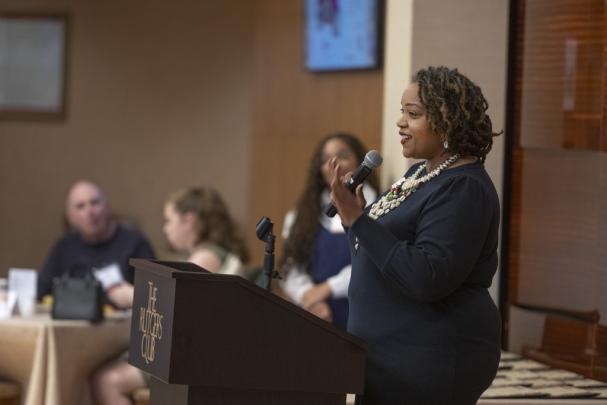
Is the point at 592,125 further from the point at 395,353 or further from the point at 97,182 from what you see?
the point at 97,182

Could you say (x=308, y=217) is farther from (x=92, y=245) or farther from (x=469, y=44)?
(x=92, y=245)

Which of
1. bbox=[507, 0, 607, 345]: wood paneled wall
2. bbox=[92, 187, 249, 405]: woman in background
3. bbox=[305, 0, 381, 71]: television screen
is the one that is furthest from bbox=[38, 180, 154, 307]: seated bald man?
bbox=[507, 0, 607, 345]: wood paneled wall

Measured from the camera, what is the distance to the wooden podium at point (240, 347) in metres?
2.30

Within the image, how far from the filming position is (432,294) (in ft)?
7.71

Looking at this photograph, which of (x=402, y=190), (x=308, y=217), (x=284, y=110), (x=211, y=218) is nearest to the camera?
(x=402, y=190)

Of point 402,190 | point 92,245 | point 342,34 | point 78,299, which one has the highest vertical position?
point 342,34

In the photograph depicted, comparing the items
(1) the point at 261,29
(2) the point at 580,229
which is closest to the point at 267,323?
(2) the point at 580,229

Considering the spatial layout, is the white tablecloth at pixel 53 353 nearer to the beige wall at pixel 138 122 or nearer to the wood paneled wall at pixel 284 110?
the wood paneled wall at pixel 284 110

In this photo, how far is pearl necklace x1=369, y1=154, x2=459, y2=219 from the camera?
2.52m

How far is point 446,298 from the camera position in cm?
244

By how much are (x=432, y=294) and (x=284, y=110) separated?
17.7 ft

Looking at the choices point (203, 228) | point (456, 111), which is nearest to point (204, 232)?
point (203, 228)

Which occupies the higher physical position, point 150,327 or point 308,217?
point 308,217

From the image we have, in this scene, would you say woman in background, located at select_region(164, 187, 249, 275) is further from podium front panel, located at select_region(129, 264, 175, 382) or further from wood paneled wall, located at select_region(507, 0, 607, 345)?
podium front panel, located at select_region(129, 264, 175, 382)
